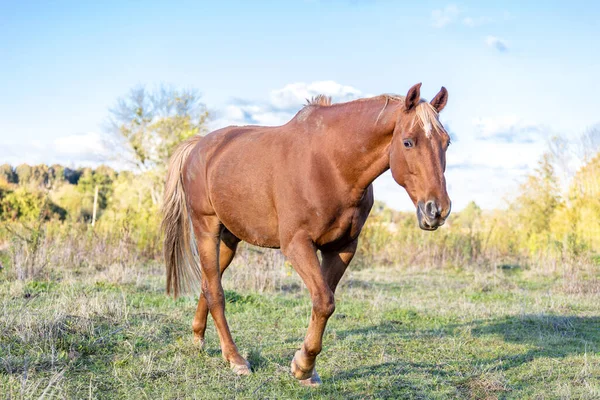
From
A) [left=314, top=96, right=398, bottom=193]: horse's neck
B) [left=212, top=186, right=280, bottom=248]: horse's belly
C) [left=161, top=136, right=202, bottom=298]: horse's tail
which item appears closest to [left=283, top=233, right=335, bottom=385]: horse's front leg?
[left=212, top=186, right=280, bottom=248]: horse's belly

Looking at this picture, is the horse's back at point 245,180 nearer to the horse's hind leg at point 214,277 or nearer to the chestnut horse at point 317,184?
the chestnut horse at point 317,184

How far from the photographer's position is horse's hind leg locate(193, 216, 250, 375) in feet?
16.4

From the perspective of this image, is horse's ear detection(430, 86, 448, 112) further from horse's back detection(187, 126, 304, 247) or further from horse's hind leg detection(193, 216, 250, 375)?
horse's hind leg detection(193, 216, 250, 375)

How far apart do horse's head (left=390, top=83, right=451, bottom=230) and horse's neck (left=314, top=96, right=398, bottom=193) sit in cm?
17

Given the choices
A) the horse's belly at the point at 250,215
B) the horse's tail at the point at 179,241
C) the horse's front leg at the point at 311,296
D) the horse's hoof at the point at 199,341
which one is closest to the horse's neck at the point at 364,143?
the horse's front leg at the point at 311,296

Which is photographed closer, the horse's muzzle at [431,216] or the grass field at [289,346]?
the horse's muzzle at [431,216]

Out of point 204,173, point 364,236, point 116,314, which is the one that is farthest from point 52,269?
point 364,236

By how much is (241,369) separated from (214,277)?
995 mm

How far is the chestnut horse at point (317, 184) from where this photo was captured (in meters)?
3.87

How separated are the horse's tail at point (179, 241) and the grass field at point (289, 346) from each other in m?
0.48

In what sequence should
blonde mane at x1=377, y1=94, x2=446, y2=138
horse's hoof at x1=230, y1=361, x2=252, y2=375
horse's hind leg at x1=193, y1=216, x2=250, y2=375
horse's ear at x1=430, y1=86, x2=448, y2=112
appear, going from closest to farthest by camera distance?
blonde mane at x1=377, y1=94, x2=446, y2=138 → horse's ear at x1=430, y1=86, x2=448, y2=112 → horse's hoof at x1=230, y1=361, x2=252, y2=375 → horse's hind leg at x1=193, y1=216, x2=250, y2=375

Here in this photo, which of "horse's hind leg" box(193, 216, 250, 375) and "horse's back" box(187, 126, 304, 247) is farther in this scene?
"horse's hind leg" box(193, 216, 250, 375)

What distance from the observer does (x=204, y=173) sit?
18.5 feet

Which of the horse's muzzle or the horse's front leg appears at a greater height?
the horse's muzzle
